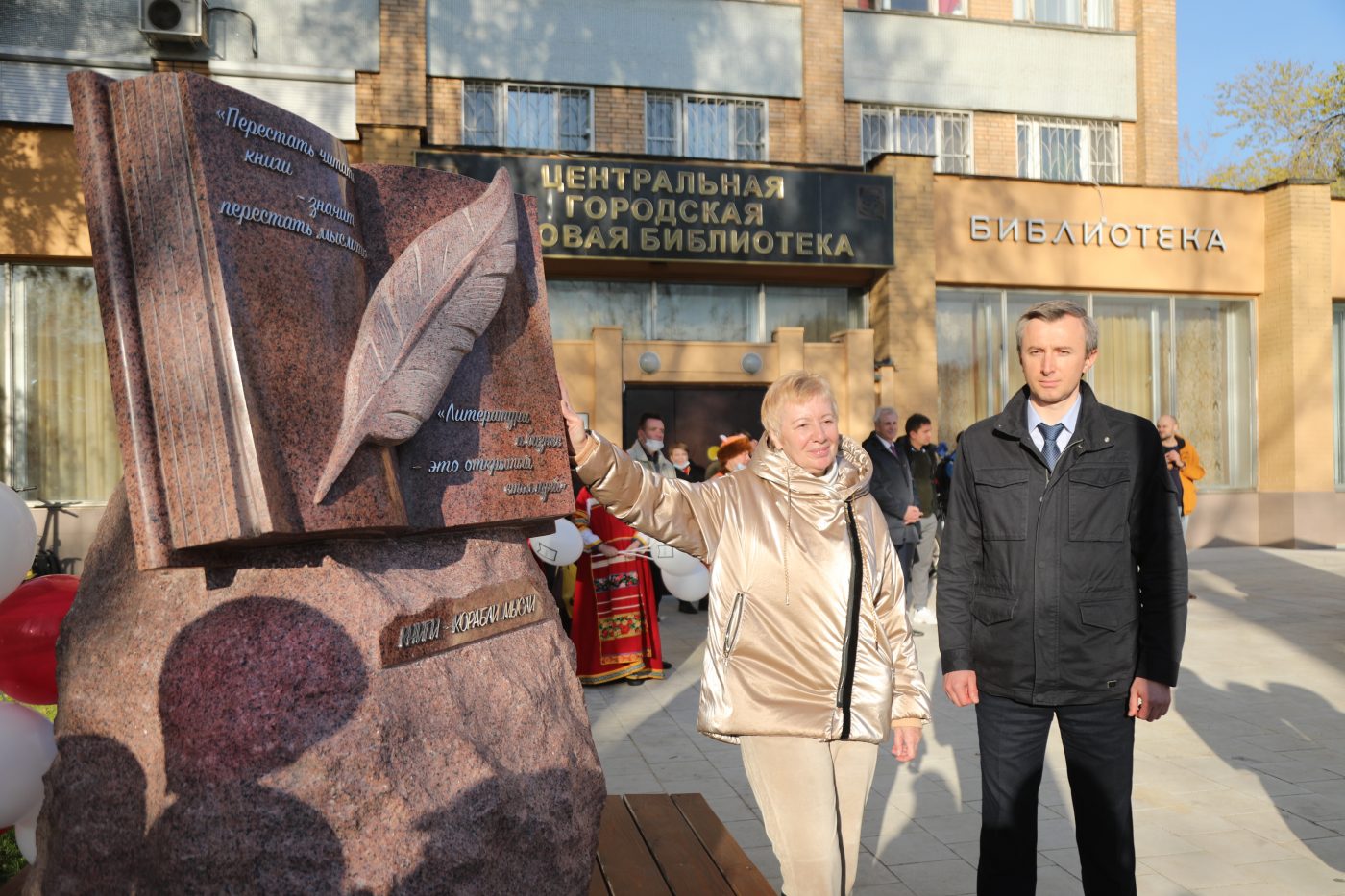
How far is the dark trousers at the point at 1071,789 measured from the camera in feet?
11.2

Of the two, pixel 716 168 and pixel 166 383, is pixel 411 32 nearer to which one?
pixel 716 168

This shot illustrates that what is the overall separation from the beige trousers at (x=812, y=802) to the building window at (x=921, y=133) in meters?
16.0

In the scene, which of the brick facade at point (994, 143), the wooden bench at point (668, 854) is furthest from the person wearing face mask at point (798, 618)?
the brick facade at point (994, 143)

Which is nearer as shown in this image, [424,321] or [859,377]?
[424,321]

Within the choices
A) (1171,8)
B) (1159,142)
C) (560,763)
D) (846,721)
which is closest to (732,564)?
(846,721)

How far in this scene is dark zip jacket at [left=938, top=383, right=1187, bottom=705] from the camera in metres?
3.39

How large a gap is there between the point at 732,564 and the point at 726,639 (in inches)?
9.2

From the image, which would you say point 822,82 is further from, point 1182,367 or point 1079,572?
point 1079,572

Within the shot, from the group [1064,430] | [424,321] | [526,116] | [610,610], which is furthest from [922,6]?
[424,321]

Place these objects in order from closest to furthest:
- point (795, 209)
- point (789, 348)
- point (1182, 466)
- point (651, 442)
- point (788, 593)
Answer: point (788, 593) < point (651, 442) < point (1182, 466) < point (789, 348) < point (795, 209)

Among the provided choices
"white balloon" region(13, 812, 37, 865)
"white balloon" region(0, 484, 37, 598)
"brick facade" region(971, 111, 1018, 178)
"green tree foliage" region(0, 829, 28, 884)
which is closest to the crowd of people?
"white balloon" region(0, 484, 37, 598)

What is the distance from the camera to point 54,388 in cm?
1466

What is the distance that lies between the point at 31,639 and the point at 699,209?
12.7 metres

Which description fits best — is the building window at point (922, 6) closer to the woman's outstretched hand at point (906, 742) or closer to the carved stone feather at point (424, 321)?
the carved stone feather at point (424, 321)
